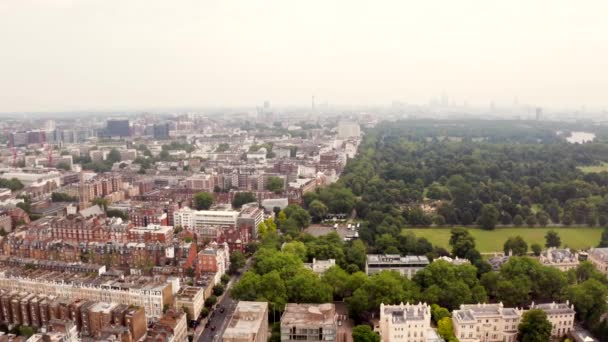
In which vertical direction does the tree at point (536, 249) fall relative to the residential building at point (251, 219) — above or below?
below

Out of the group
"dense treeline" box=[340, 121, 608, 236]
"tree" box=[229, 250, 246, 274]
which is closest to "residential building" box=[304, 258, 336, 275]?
"tree" box=[229, 250, 246, 274]

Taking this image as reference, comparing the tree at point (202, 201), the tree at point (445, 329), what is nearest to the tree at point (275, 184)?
the tree at point (202, 201)

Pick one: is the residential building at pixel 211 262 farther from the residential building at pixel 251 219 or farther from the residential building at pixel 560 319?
the residential building at pixel 560 319

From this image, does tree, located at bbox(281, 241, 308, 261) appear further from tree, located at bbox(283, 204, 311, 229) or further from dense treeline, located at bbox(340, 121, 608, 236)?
tree, located at bbox(283, 204, 311, 229)

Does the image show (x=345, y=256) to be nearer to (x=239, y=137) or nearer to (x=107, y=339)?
(x=107, y=339)

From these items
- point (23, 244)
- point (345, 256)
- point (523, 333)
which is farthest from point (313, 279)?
point (23, 244)

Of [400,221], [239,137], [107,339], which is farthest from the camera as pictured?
[239,137]
